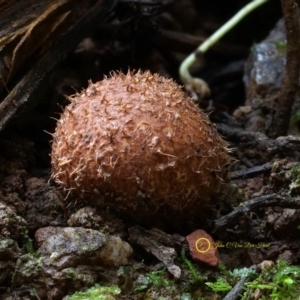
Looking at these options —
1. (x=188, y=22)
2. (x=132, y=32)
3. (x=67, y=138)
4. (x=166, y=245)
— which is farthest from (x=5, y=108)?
(x=188, y=22)

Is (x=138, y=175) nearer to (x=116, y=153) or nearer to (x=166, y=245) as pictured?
(x=116, y=153)

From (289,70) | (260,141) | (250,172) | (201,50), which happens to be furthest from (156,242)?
(201,50)

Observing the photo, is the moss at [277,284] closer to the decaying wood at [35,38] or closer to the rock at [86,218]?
the rock at [86,218]

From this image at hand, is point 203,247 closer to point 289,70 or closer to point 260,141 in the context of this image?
point 260,141

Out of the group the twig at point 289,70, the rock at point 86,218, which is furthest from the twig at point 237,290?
the twig at point 289,70

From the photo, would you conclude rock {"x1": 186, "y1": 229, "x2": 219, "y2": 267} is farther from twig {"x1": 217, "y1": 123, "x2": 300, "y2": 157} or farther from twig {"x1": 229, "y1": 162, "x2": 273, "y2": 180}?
twig {"x1": 217, "y1": 123, "x2": 300, "y2": 157}
